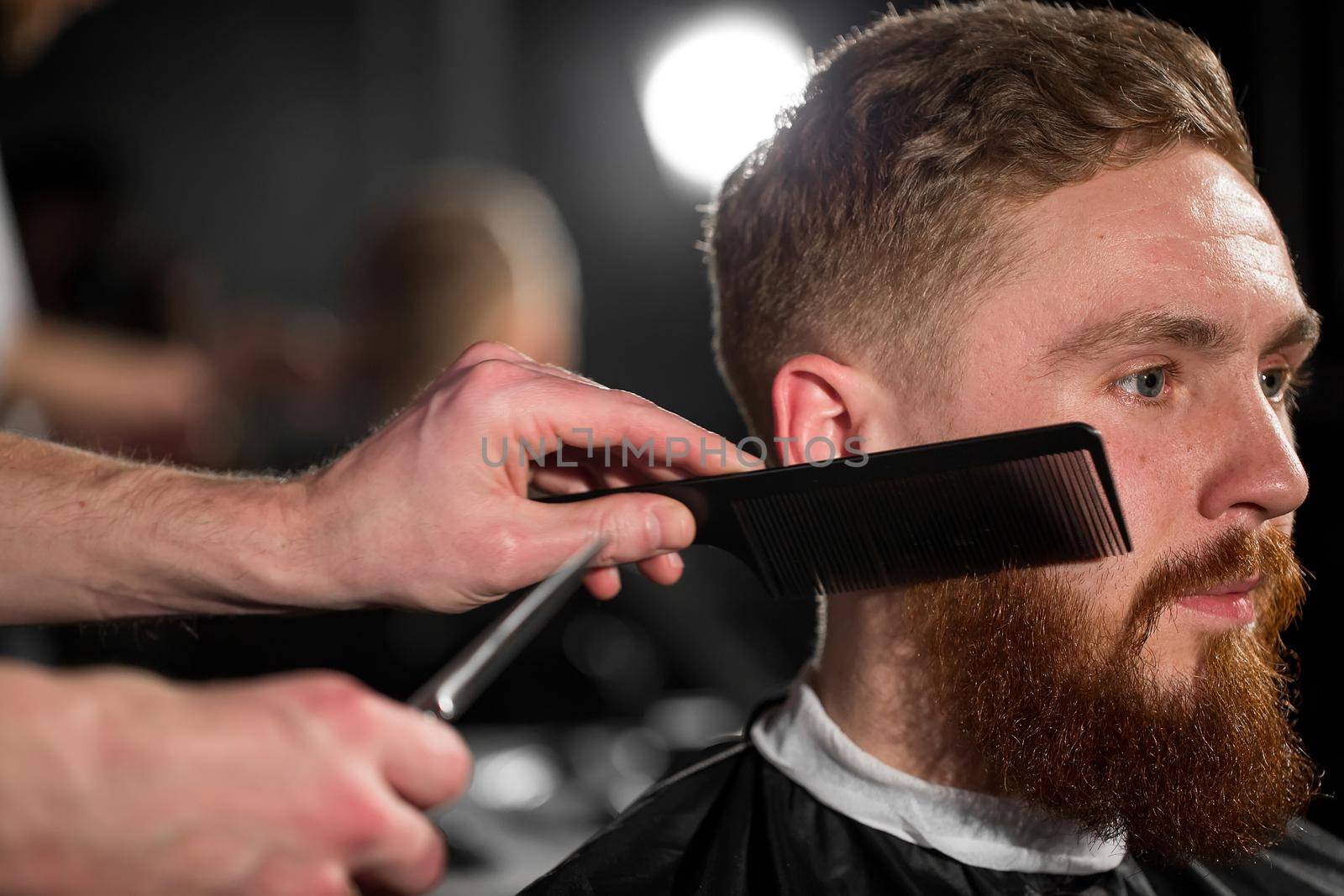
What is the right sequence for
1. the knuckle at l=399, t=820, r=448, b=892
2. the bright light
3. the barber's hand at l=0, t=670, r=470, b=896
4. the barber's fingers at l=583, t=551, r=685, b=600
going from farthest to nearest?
the bright light
the barber's fingers at l=583, t=551, r=685, b=600
the knuckle at l=399, t=820, r=448, b=892
the barber's hand at l=0, t=670, r=470, b=896

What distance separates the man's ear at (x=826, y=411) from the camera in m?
1.58

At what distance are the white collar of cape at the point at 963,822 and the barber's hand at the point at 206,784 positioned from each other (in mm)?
880

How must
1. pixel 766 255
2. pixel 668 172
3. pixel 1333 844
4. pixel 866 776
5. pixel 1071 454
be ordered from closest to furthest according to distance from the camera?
pixel 1071 454 < pixel 866 776 < pixel 766 255 < pixel 1333 844 < pixel 668 172

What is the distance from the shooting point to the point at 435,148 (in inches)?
270

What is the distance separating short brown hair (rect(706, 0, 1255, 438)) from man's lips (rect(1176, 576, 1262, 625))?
1.49ft

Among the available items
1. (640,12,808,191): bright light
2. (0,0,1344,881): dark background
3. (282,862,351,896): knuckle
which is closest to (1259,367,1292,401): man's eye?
(282,862,351,896): knuckle

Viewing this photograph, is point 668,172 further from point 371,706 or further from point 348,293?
point 371,706

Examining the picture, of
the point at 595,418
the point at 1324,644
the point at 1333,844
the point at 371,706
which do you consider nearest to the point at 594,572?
the point at 595,418

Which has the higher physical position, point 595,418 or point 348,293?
point 595,418

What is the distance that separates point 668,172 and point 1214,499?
376 centimetres

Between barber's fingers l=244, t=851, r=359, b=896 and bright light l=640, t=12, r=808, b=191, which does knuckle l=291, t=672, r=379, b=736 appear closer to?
barber's fingers l=244, t=851, r=359, b=896

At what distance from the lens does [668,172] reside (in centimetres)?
488

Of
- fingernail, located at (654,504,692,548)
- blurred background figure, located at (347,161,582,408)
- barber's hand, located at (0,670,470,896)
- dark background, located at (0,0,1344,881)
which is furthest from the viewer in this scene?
dark background, located at (0,0,1344,881)

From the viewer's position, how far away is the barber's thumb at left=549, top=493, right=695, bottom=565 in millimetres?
1405
